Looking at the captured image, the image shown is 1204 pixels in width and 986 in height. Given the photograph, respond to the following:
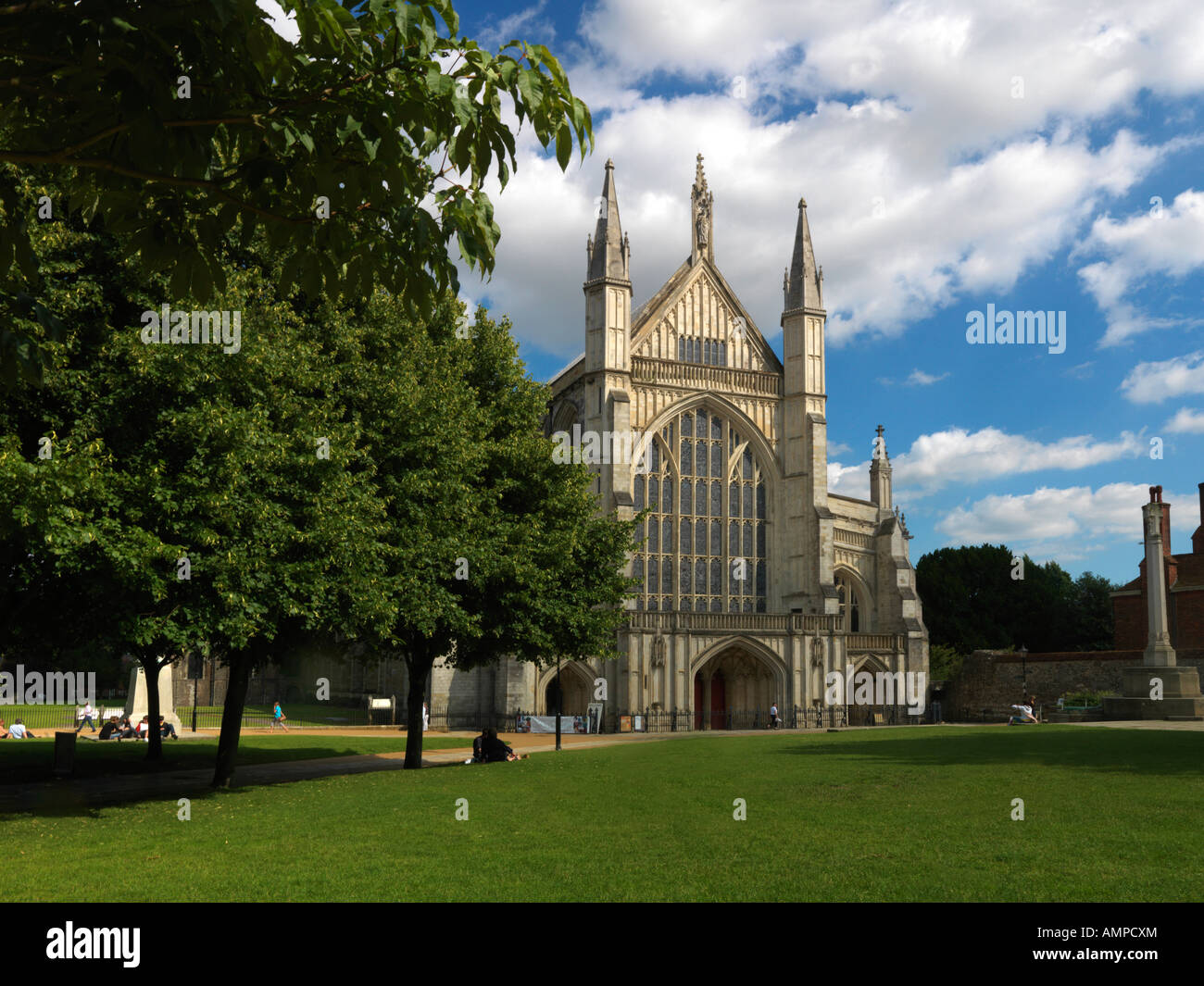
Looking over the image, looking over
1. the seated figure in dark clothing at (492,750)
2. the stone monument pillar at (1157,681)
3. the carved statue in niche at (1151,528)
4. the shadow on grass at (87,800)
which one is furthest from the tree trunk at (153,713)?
the carved statue in niche at (1151,528)

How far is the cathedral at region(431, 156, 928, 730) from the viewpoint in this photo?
4609 cm

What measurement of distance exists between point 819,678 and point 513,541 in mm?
26991

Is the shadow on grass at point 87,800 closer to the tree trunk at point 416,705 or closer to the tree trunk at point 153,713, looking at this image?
the tree trunk at point 416,705

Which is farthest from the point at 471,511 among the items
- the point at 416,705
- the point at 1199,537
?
the point at 1199,537

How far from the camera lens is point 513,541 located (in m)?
24.5

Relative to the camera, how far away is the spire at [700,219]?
176 feet

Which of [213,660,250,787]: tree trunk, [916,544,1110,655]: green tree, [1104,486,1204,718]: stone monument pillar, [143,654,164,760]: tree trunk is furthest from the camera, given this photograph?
[916,544,1110,655]: green tree

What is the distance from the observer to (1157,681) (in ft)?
116

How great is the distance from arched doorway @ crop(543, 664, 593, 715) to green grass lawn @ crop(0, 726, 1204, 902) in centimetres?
2594

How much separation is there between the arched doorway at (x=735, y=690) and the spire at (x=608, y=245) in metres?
18.4

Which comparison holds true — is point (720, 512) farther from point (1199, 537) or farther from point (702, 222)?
point (1199, 537)

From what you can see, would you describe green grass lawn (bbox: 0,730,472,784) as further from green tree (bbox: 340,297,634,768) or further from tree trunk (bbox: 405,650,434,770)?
green tree (bbox: 340,297,634,768)

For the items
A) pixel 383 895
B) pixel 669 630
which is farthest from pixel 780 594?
pixel 383 895

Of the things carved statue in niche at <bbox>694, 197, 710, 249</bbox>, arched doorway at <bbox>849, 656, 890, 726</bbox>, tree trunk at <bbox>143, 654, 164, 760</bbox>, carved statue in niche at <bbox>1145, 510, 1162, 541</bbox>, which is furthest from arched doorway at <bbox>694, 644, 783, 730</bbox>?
tree trunk at <bbox>143, 654, 164, 760</bbox>
